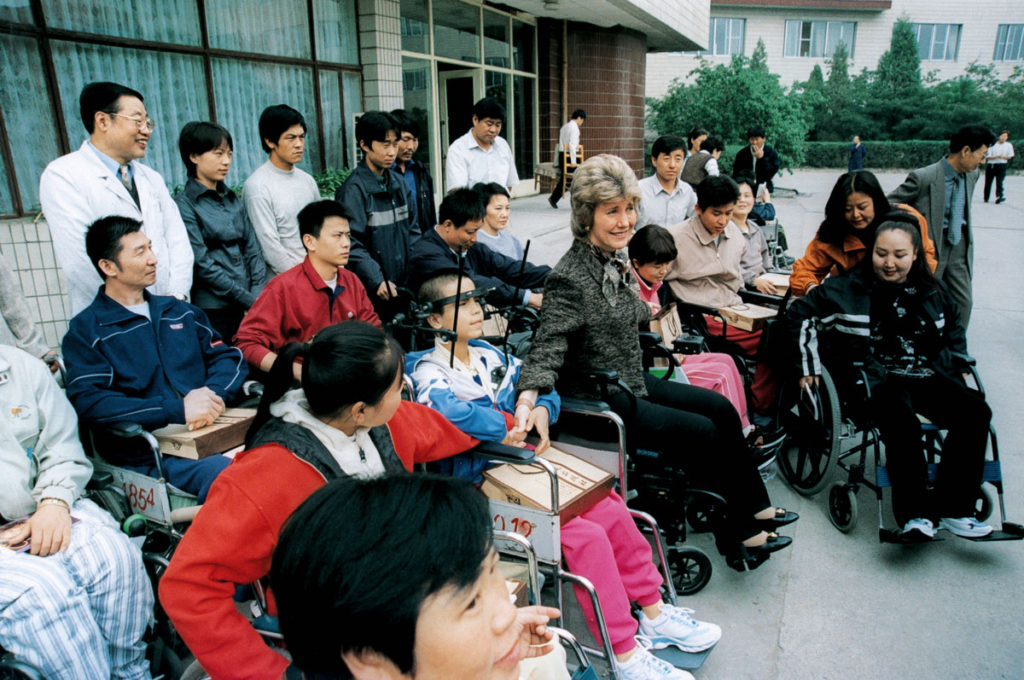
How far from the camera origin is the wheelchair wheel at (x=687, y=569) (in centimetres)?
268

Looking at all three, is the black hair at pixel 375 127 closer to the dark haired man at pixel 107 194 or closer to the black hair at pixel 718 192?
the dark haired man at pixel 107 194

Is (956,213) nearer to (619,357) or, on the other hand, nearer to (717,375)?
(717,375)

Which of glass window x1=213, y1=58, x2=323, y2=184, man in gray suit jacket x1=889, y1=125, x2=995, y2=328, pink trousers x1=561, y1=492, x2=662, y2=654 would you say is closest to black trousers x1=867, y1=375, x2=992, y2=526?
pink trousers x1=561, y1=492, x2=662, y2=654

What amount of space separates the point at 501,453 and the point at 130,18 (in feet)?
16.0

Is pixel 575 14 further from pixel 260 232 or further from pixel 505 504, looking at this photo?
pixel 505 504

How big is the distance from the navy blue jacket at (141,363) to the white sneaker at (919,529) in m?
2.77

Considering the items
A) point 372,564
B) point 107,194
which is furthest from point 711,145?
point 372,564

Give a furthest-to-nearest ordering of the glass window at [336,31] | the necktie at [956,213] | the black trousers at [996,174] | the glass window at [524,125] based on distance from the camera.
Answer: the black trousers at [996,174], the glass window at [524,125], the glass window at [336,31], the necktie at [956,213]

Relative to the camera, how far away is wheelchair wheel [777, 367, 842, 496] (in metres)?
3.19

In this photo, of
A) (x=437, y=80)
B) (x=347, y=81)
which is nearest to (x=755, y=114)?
(x=437, y=80)

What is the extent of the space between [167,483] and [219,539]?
1.03m

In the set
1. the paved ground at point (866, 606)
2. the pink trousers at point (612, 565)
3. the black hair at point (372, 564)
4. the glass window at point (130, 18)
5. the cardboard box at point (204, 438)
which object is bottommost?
the paved ground at point (866, 606)

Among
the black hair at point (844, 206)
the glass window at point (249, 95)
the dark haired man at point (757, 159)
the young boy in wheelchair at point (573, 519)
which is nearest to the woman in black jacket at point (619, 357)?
the young boy in wheelchair at point (573, 519)

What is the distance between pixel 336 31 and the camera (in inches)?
276
